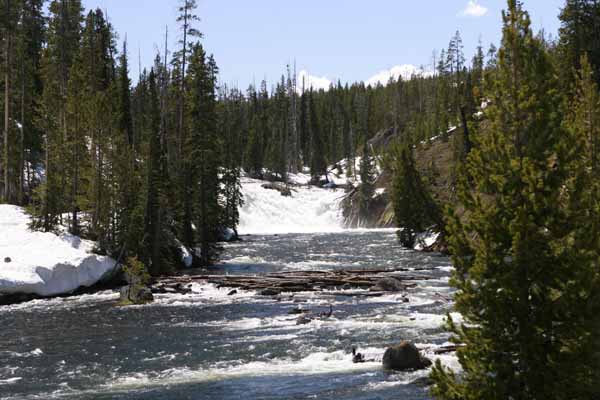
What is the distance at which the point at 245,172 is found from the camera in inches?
4481

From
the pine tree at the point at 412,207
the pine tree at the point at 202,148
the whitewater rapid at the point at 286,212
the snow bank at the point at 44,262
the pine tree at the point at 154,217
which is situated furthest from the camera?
the whitewater rapid at the point at 286,212

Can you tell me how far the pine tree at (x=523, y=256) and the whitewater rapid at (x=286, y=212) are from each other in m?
74.5

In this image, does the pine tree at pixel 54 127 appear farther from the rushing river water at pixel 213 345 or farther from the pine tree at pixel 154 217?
the rushing river water at pixel 213 345

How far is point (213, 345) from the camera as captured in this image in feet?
71.0

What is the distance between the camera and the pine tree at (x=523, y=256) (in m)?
9.55

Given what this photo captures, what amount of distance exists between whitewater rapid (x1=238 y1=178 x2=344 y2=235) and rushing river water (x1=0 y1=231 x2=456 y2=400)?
53.3 metres

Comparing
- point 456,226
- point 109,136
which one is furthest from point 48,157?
point 456,226

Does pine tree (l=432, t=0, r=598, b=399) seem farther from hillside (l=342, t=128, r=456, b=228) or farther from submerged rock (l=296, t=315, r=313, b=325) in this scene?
hillside (l=342, t=128, r=456, b=228)

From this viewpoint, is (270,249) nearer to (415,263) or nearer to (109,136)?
(415,263)

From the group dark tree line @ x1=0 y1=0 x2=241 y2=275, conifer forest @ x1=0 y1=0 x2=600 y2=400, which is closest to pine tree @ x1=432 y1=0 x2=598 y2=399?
conifer forest @ x1=0 y1=0 x2=600 y2=400

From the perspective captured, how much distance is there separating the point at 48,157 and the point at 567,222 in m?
38.1

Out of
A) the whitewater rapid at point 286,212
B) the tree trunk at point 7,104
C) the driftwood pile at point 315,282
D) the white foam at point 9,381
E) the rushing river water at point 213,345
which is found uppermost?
the tree trunk at point 7,104

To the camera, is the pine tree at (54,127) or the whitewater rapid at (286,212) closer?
the pine tree at (54,127)

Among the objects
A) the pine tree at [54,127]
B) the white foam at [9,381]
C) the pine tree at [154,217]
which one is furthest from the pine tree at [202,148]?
the white foam at [9,381]
